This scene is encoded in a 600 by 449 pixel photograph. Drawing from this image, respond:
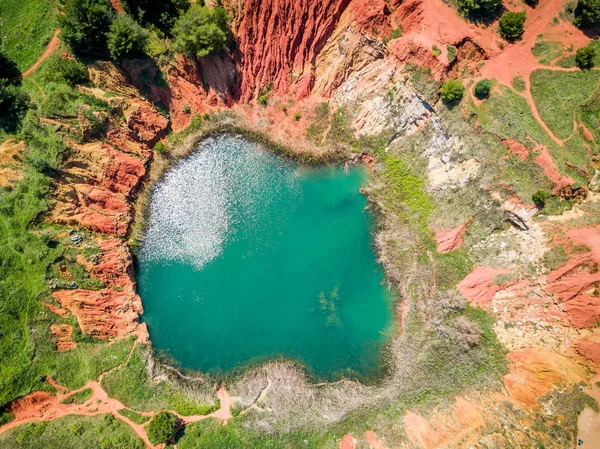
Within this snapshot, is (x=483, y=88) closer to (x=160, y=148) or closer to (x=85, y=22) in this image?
(x=160, y=148)

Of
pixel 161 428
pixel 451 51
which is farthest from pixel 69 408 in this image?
pixel 451 51

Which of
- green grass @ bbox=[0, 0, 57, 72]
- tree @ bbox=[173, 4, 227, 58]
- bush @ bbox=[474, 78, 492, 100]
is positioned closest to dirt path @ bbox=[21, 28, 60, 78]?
green grass @ bbox=[0, 0, 57, 72]

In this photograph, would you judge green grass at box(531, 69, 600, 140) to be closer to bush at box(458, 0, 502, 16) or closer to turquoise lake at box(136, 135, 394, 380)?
bush at box(458, 0, 502, 16)

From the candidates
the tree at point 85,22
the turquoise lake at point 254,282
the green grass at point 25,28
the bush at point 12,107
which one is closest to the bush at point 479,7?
the turquoise lake at point 254,282

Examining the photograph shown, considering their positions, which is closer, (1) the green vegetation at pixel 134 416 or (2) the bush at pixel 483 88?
(2) the bush at pixel 483 88

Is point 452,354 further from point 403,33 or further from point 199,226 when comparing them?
point 403,33

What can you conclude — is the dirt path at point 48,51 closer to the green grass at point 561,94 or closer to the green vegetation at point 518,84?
the green vegetation at point 518,84

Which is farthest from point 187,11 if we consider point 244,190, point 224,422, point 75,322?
point 224,422
